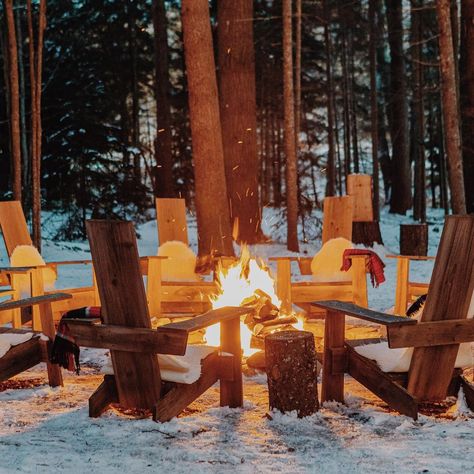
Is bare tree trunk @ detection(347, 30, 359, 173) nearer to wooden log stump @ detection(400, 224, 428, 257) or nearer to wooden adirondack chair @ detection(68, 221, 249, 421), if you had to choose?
wooden log stump @ detection(400, 224, 428, 257)

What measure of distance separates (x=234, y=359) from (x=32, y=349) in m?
1.30

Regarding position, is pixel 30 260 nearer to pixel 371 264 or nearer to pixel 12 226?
pixel 12 226

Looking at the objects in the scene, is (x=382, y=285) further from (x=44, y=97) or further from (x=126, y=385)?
(x=44, y=97)

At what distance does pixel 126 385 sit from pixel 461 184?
764 cm

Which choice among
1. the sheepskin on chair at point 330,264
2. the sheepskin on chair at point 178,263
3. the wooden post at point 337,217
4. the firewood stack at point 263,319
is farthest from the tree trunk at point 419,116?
the firewood stack at point 263,319

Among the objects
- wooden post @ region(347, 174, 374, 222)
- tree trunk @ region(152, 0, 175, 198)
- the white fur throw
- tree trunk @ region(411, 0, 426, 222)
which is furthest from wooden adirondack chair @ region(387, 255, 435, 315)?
tree trunk @ region(411, 0, 426, 222)

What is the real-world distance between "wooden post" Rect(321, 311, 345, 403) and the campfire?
1.22m

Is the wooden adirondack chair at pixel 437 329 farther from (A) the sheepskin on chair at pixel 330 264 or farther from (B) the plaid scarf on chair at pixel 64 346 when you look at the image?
(A) the sheepskin on chair at pixel 330 264

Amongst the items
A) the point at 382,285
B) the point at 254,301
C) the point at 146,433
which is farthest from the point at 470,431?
the point at 382,285

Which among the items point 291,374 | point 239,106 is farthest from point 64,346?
point 239,106

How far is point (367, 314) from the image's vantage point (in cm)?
317

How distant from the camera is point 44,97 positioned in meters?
13.4

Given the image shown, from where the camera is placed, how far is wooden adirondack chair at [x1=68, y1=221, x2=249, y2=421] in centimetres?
311

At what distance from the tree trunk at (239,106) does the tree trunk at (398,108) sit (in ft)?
27.6
